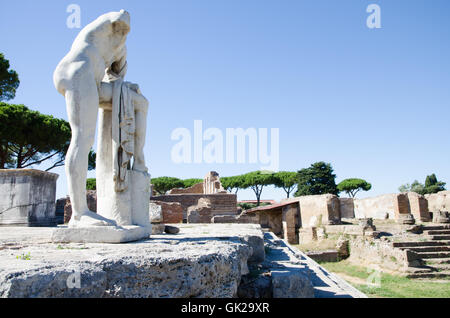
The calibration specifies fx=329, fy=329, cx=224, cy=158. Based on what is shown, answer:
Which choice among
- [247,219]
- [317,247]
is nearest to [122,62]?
[247,219]

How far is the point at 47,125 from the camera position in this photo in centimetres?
1925

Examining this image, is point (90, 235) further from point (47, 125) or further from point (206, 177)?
point (206, 177)

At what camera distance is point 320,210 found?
22000 millimetres

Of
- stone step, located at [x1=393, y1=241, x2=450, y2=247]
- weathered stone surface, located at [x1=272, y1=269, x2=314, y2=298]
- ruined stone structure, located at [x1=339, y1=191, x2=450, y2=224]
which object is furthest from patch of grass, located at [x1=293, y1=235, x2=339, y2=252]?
weathered stone surface, located at [x1=272, y1=269, x2=314, y2=298]

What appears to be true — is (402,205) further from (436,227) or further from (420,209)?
(436,227)

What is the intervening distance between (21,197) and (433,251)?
536 inches

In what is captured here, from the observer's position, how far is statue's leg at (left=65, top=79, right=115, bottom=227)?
285cm

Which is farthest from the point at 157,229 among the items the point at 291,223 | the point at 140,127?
the point at 291,223

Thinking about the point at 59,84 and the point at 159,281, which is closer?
the point at 159,281

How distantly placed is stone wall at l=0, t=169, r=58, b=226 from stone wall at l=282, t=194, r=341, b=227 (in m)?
17.9

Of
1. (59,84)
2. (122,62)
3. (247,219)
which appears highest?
(122,62)

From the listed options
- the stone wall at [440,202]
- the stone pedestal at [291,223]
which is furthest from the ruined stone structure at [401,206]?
the stone pedestal at [291,223]

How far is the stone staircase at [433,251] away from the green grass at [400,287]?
0.57 meters
